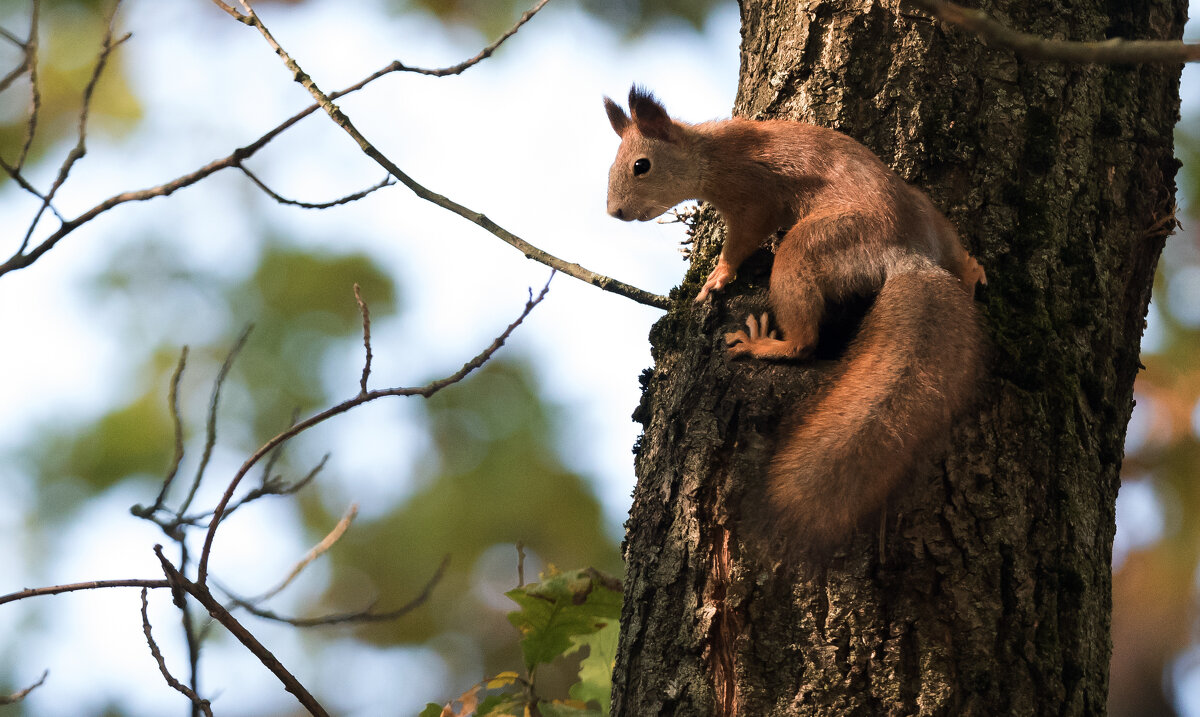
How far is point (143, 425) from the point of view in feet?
30.7

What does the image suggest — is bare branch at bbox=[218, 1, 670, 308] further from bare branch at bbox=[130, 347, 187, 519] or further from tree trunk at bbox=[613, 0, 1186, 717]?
bare branch at bbox=[130, 347, 187, 519]

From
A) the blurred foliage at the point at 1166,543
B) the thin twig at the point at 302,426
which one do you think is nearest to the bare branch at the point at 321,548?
the thin twig at the point at 302,426

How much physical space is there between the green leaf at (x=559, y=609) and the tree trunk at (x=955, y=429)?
0.14 meters

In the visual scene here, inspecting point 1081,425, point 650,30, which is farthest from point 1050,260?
point 650,30

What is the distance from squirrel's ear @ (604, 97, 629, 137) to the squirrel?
0.49 metres

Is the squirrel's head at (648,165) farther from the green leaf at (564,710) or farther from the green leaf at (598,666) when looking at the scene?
the green leaf at (564,710)

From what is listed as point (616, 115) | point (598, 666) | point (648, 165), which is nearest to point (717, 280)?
point (648, 165)

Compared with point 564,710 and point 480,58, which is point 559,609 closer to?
point 564,710

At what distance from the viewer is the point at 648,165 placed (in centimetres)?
285

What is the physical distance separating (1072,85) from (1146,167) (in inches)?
10.4

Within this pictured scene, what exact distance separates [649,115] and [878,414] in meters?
1.43

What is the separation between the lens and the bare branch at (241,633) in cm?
170

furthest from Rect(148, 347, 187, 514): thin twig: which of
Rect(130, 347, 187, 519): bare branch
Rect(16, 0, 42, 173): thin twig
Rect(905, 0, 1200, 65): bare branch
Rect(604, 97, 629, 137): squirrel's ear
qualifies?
Rect(905, 0, 1200, 65): bare branch

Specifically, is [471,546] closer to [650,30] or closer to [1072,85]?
[650,30]
